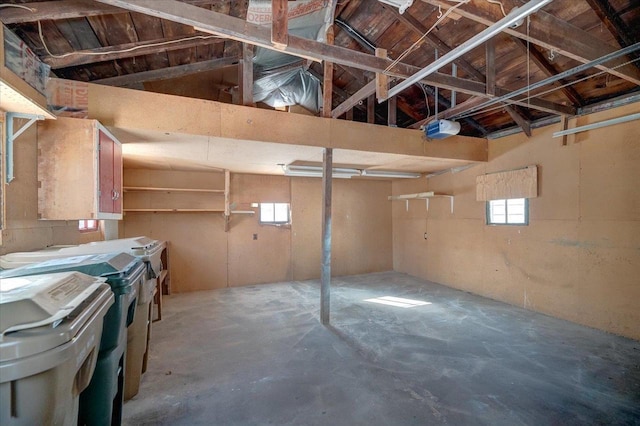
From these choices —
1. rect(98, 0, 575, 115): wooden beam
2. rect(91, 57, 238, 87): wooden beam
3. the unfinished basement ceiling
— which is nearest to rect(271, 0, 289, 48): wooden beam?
rect(98, 0, 575, 115): wooden beam

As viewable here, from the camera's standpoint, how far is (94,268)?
1.56m

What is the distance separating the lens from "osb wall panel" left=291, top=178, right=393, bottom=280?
6.01m

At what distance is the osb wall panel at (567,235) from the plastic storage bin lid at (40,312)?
476 cm

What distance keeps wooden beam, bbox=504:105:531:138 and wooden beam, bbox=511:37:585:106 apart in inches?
19.0

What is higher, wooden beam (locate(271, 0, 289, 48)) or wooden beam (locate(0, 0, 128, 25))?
wooden beam (locate(0, 0, 128, 25))

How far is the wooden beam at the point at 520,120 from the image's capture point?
379 cm

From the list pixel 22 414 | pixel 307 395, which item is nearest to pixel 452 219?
pixel 307 395

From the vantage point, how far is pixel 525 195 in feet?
13.3

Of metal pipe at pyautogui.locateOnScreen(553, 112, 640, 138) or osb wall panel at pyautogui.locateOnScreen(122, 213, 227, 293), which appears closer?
metal pipe at pyautogui.locateOnScreen(553, 112, 640, 138)

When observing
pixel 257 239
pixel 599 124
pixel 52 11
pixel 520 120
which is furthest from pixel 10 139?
Answer: pixel 599 124

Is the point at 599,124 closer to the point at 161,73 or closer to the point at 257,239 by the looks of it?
→ the point at 161,73

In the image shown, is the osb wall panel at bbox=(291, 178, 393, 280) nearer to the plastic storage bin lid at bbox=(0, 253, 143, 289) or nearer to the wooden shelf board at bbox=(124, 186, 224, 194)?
the wooden shelf board at bbox=(124, 186, 224, 194)

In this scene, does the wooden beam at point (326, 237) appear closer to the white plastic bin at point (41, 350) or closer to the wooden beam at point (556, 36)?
the wooden beam at point (556, 36)

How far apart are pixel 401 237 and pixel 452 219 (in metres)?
1.51
